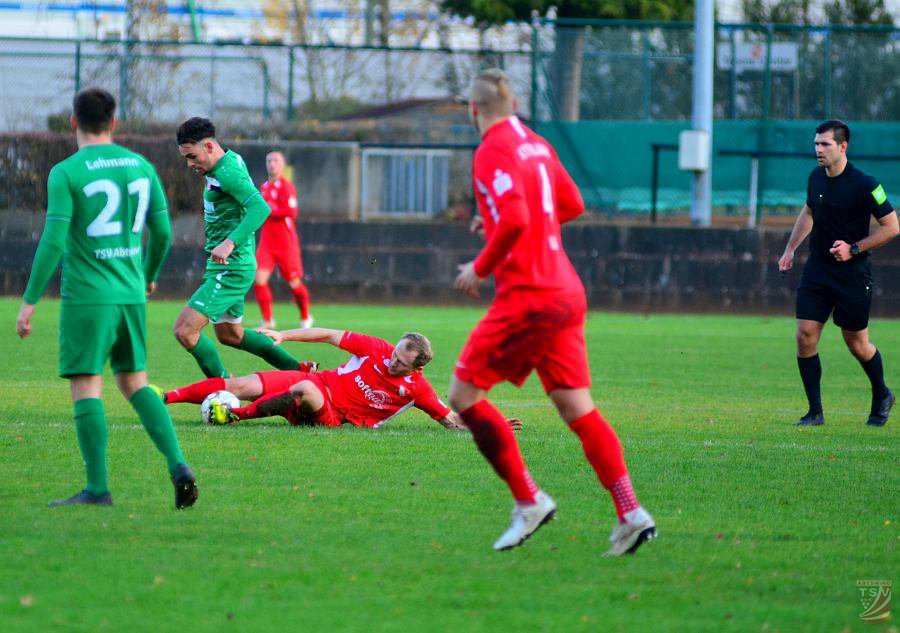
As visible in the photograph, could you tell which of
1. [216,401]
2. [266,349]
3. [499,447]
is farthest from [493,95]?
[266,349]

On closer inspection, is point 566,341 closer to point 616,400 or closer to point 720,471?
point 720,471

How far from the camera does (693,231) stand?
66.0ft

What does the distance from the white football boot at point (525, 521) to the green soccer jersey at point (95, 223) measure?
6.66 ft

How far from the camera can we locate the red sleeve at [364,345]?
8422 millimetres

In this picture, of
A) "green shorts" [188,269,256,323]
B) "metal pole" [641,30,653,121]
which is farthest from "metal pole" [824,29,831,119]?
"green shorts" [188,269,256,323]

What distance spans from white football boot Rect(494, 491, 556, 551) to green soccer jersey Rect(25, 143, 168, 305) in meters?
2.03

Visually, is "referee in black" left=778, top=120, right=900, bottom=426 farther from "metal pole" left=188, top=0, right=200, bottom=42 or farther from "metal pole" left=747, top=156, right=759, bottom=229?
"metal pole" left=188, top=0, right=200, bottom=42

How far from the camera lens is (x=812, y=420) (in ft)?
31.1

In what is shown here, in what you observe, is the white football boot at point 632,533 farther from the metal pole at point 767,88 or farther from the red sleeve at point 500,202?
the metal pole at point 767,88

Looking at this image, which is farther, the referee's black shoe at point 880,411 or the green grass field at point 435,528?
the referee's black shoe at point 880,411

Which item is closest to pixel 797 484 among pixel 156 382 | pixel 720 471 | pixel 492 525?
pixel 720 471

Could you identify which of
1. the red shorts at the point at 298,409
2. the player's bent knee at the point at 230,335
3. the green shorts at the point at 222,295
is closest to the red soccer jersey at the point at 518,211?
the red shorts at the point at 298,409

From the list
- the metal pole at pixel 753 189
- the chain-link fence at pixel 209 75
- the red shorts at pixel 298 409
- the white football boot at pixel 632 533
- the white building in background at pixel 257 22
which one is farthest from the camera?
the white building in background at pixel 257 22

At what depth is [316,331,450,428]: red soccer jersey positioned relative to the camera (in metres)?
8.36
